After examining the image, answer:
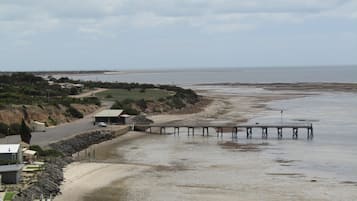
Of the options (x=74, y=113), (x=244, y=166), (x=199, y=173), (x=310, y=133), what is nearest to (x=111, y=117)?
(x=74, y=113)

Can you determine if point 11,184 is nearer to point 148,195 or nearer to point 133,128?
point 148,195

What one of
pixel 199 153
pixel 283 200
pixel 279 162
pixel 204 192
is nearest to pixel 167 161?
pixel 199 153

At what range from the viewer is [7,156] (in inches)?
1420

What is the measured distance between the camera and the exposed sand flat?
35.2 meters

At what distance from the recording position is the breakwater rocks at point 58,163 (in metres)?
31.7

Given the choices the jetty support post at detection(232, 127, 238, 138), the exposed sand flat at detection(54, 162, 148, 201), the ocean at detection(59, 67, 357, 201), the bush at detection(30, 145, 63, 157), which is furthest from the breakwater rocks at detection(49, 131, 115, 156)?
the jetty support post at detection(232, 127, 238, 138)

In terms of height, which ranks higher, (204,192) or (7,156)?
(7,156)

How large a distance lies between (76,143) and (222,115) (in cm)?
3850

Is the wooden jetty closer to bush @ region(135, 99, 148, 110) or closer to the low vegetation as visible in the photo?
the low vegetation

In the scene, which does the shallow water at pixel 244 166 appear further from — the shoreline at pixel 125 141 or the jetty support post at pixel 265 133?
the shoreline at pixel 125 141

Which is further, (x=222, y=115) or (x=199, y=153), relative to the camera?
(x=222, y=115)

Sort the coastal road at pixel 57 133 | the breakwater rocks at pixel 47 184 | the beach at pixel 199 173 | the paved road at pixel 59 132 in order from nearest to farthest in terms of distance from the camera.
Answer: the breakwater rocks at pixel 47 184 < the beach at pixel 199 173 < the coastal road at pixel 57 133 < the paved road at pixel 59 132

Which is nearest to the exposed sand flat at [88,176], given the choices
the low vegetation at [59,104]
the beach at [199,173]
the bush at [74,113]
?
the beach at [199,173]

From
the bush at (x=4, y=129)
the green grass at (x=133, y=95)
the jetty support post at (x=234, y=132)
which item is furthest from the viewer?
the green grass at (x=133, y=95)
